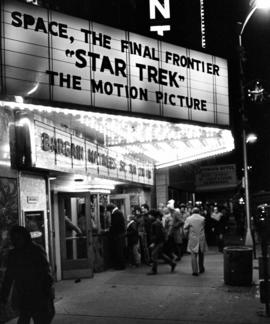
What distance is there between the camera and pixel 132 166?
1980cm

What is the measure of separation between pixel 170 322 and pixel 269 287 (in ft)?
6.14

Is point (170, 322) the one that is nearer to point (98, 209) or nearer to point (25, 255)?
point (25, 255)

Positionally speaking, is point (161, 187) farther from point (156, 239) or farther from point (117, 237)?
point (156, 239)

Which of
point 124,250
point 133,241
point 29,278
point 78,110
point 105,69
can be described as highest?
point 105,69

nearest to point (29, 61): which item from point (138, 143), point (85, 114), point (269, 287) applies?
point (85, 114)

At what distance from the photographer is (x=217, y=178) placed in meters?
35.8

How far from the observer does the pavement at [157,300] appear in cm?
911

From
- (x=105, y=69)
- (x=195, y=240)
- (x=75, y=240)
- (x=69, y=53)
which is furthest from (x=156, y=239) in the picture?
(x=69, y=53)

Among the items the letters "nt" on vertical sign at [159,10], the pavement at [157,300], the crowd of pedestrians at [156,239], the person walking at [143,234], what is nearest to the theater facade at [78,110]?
the crowd of pedestrians at [156,239]

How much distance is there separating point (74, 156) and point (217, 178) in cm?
2386

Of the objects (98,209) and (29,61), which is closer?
(29,61)

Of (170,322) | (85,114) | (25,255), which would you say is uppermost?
(85,114)

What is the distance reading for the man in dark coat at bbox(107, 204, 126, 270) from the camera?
50.6 feet

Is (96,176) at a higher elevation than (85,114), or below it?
below
